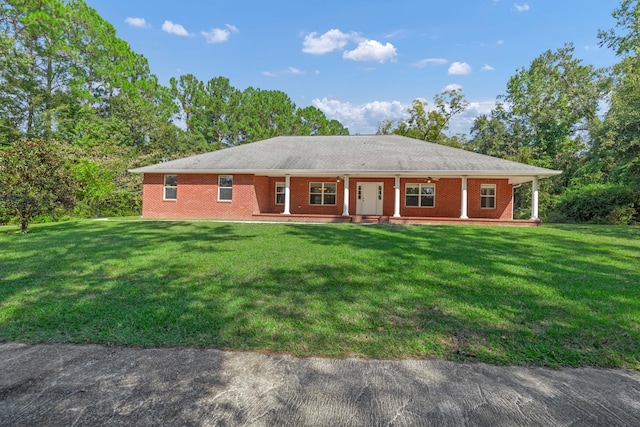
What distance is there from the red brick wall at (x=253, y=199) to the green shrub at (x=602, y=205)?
568 cm

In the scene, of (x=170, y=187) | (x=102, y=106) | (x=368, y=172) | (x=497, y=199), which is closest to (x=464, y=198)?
(x=497, y=199)

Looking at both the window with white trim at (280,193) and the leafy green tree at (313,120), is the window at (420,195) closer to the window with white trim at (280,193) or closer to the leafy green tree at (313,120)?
the window with white trim at (280,193)

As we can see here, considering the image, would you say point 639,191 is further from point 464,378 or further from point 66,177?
point 66,177

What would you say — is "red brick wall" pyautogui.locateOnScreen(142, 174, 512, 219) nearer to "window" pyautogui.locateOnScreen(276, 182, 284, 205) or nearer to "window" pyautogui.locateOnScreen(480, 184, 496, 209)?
"window" pyautogui.locateOnScreen(480, 184, 496, 209)

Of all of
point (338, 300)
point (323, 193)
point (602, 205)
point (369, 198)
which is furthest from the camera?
point (602, 205)

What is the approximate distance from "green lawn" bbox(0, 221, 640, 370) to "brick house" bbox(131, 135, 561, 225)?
912 centimetres

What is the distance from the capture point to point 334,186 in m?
18.1

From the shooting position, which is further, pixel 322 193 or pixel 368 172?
pixel 322 193

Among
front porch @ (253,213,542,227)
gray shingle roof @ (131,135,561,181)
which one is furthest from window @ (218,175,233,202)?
front porch @ (253,213,542,227)

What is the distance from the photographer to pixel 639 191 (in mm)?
16609

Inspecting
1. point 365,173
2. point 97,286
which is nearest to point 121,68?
point 365,173

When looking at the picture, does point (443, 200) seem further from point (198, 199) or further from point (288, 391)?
point (288, 391)

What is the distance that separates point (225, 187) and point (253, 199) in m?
1.64

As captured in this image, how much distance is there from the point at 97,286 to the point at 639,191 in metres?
22.2
